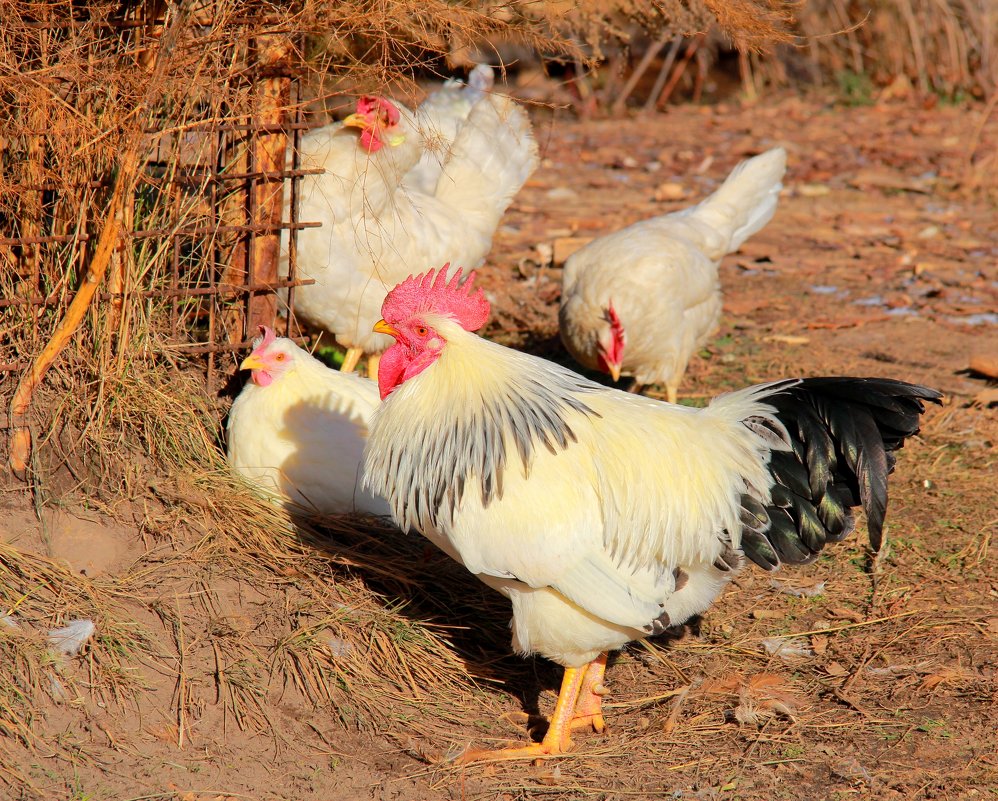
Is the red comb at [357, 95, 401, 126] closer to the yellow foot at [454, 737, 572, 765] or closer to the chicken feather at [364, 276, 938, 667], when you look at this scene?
the chicken feather at [364, 276, 938, 667]

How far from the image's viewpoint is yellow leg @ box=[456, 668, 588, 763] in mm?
3574

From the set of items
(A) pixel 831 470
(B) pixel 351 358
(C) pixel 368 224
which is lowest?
(B) pixel 351 358

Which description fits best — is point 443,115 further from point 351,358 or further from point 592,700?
point 592,700

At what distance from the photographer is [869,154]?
40.3ft

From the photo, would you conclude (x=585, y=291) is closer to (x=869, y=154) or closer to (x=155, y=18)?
(x=155, y=18)

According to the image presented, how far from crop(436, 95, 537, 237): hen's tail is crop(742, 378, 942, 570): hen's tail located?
3.21 meters

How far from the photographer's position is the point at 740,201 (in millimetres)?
6988

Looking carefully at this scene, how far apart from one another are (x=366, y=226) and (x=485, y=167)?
136cm

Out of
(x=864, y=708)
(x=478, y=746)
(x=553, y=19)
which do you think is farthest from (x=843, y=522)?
(x=553, y=19)

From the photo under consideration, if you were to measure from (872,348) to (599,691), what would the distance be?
4121mm

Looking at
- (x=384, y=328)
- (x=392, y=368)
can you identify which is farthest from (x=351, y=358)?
(x=384, y=328)

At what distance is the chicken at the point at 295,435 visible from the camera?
14.6 ft

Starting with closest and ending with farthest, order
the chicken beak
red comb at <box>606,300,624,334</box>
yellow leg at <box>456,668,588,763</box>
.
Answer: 1. yellow leg at <box>456,668,588,763</box>
2. the chicken beak
3. red comb at <box>606,300,624,334</box>

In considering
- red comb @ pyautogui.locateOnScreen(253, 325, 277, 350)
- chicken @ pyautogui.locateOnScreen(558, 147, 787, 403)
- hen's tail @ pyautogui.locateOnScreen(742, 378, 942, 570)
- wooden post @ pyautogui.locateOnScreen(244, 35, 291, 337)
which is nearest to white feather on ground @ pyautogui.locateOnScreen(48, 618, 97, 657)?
red comb @ pyautogui.locateOnScreen(253, 325, 277, 350)
